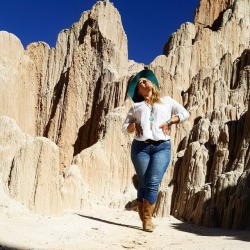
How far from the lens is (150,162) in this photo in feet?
17.4

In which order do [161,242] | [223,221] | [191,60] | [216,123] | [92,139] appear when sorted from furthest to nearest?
1. [191,60]
2. [92,139]
3. [216,123]
4. [223,221]
5. [161,242]

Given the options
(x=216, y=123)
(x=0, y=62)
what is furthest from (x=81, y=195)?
(x=0, y=62)

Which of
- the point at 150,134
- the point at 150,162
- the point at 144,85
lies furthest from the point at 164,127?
the point at 144,85

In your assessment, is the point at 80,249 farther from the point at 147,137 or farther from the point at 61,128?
the point at 61,128

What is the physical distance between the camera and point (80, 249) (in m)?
4.08

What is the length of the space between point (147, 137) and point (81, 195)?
1346cm

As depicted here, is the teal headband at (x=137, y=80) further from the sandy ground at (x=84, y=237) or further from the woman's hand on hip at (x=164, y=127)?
the sandy ground at (x=84, y=237)

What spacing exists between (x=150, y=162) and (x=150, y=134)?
1.27ft

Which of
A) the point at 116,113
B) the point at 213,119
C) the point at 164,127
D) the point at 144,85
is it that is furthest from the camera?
the point at 116,113

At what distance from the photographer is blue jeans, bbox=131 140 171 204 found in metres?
5.27

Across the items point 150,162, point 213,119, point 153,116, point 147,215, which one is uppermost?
point 213,119

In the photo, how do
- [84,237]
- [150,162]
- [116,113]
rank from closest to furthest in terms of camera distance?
[84,237] → [150,162] → [116,113]

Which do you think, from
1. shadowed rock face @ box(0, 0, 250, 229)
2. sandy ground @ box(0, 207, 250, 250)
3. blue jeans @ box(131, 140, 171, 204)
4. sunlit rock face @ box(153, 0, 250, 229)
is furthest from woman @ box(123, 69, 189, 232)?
sunlit rock face @ box(153, 0, 250, 229)

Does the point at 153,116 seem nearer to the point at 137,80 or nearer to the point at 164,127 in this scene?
the point at 164,127
